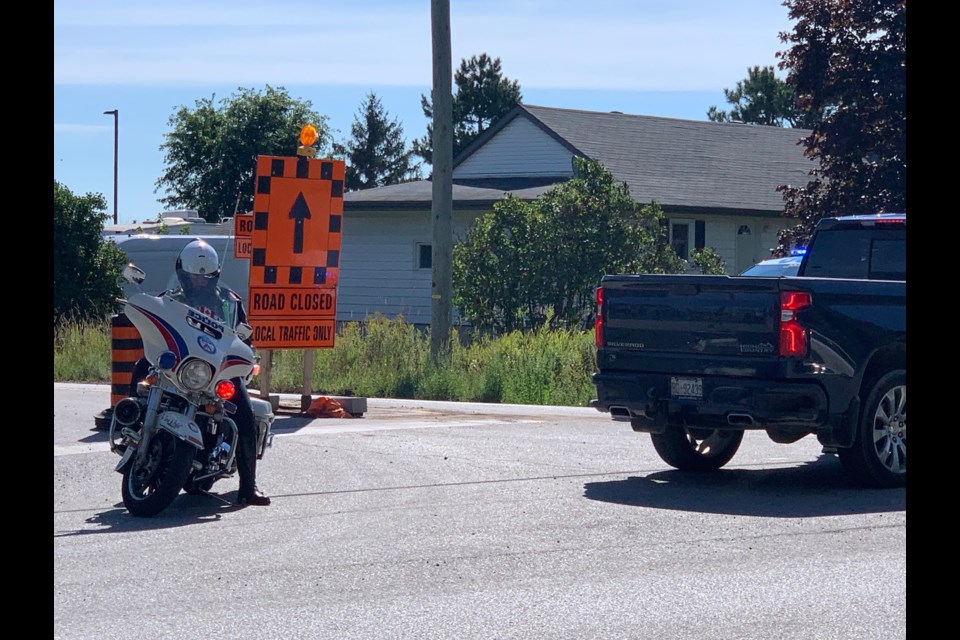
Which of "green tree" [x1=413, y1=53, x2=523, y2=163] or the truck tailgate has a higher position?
"green tree" [x1=413, y1=53, x2=523, y2=163]

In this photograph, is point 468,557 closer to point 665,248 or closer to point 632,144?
point 665,248

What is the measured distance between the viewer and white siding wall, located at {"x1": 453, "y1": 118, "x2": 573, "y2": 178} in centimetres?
3812

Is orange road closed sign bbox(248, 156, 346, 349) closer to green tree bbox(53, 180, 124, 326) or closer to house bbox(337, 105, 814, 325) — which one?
green tree bbox(53, 180, 124, 326)

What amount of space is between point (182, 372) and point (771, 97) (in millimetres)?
82417

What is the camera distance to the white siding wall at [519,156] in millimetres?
38122

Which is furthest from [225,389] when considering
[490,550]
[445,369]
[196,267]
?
[445,369]

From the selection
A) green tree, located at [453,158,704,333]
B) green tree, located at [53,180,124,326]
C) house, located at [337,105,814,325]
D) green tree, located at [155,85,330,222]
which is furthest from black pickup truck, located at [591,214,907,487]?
green tree, located at [155,85,330,222]

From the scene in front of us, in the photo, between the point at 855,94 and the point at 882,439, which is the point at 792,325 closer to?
the point at 882,439

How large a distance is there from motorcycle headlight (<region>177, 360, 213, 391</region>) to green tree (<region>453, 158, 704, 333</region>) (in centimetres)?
1558

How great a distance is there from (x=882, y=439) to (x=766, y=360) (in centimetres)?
111

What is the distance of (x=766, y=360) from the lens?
32.4 ft

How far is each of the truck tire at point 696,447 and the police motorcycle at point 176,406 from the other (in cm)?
344
